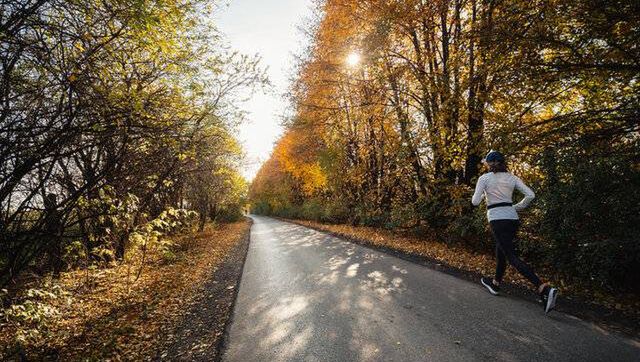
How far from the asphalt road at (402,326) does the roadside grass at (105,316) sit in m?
1.26

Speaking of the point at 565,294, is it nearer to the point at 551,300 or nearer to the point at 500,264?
the point at 500,264

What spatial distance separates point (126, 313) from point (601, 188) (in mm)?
8316

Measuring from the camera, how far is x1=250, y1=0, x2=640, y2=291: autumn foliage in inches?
192

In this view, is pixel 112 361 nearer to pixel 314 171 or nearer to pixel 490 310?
pixel 490 310

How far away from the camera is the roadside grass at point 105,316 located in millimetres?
4134

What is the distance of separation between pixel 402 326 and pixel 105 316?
5214 millimetres

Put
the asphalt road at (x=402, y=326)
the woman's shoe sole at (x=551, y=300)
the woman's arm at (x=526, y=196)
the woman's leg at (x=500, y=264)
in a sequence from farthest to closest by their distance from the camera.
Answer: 1. the woman's leg at (x=500, y=264)
2. the woman's arm at (x=526, y=196)
3. the woman's shoe sole at (x=551, y=300)
4. the asphalt road at (x=402, y=326)

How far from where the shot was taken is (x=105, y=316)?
5555mm

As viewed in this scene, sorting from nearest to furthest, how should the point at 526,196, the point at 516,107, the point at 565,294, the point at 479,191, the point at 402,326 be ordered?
1. the point at 402,326
2. the point at 526,196
3. the point at 565,294
4. the point at 479,191
5. the point at 516,107

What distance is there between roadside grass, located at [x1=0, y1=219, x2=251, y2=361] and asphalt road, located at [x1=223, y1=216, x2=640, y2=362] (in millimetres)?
1259

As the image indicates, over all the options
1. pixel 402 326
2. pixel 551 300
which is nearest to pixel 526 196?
pixel 551 300

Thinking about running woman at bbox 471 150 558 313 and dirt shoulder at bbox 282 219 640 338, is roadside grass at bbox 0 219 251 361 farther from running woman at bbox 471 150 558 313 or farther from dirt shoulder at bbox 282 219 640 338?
dirt shoulder at bbox 282 219 640 338

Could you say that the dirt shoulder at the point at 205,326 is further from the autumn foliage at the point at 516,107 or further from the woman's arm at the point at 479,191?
the autumn foliage at the point at 516,107

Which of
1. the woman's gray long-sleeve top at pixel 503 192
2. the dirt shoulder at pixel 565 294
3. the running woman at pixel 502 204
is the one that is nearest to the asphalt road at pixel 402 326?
the dirt shoulder at pixel 565 294
